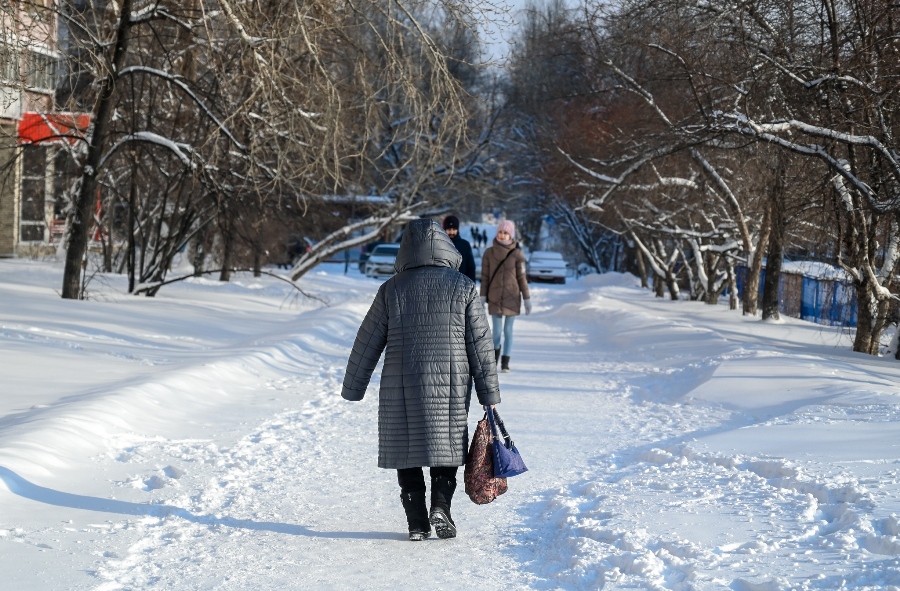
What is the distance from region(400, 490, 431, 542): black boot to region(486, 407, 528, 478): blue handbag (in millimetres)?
439

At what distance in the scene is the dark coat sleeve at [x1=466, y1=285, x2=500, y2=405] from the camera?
5.67 meters

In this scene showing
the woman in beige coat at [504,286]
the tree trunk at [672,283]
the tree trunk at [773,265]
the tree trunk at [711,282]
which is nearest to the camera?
the woman in beige coat at [504,286]

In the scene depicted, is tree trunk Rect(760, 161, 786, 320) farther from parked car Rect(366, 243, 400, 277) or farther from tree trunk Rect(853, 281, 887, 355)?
parked car Rect(366, 243, 400, 277)

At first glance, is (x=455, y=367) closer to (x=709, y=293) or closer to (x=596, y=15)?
(x=596, y=15)

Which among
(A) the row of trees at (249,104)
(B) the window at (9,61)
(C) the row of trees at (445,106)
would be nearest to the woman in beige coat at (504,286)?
(A) the row of trees at (249,104)

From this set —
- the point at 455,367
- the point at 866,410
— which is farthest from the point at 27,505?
the point at 866,410

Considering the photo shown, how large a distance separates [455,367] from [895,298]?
10853 millimetres

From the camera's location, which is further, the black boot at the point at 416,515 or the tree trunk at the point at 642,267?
the tree trunk at the point at 642,267

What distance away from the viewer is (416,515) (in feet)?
18.5

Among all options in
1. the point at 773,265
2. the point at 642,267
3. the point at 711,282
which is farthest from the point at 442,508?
the point at 642,267

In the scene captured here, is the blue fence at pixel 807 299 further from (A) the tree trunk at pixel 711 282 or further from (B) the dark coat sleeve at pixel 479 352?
(B) the dark coat sleeve at pixel 479 352

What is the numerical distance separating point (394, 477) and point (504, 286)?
6204 mm

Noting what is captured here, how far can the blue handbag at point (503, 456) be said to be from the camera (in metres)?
5.59

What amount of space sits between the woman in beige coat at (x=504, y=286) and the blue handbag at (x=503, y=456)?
7.32 m
